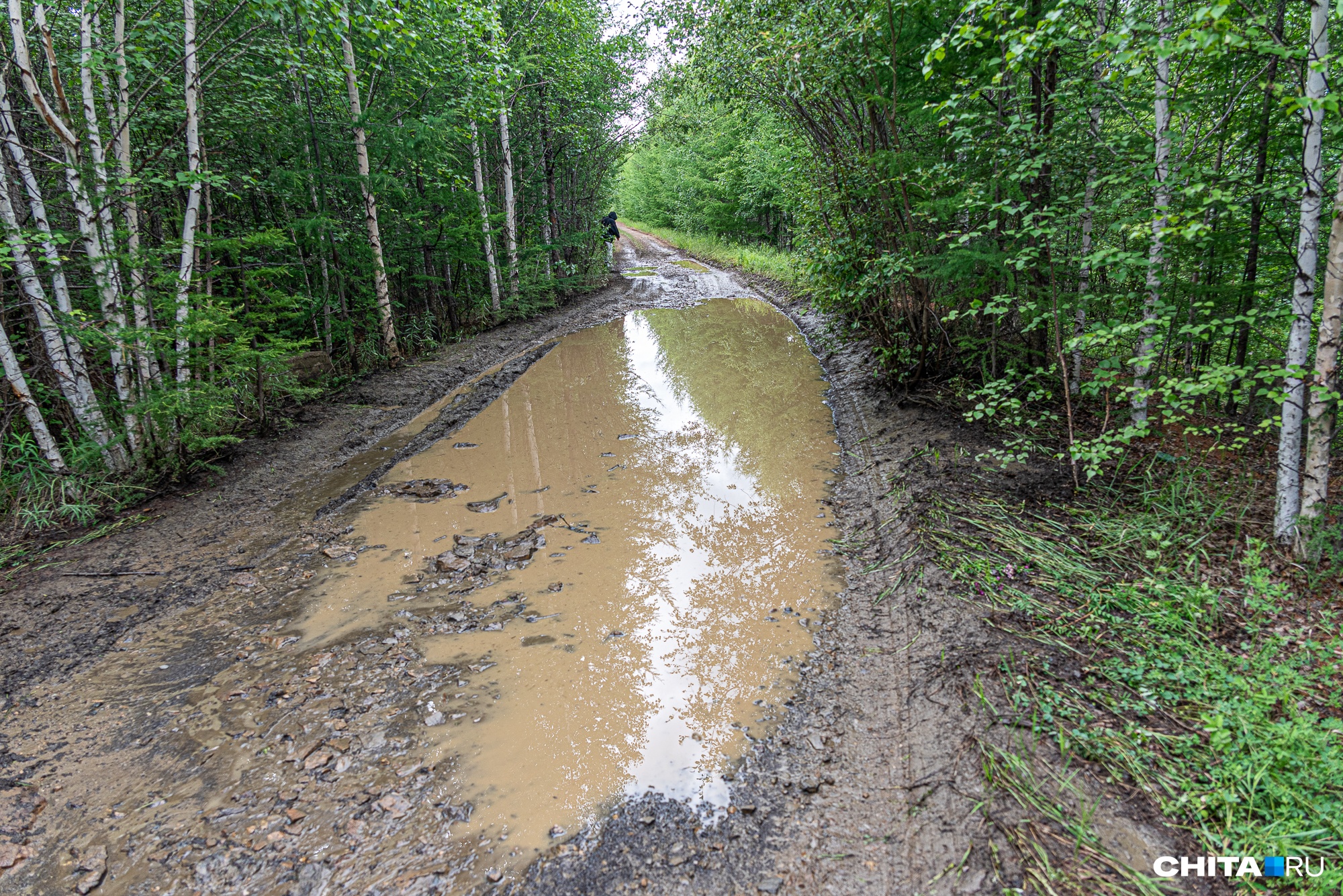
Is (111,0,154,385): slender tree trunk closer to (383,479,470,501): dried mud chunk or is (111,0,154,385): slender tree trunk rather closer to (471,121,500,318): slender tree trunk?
(383,479,470,501): dried mud chunk

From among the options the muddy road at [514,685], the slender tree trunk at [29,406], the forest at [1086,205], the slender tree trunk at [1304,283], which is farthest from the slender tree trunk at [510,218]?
the slender tree trunk at [1304,283]

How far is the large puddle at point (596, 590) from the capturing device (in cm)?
315

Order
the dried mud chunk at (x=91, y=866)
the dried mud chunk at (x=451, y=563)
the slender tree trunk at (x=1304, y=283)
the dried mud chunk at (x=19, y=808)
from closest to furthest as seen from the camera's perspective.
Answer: the dried mud chunk at (x=91, y=866) < the dried mud chunk at (x=19, y=808) < the slender tree trunk at (x=1304, y=283) < the dried mud chunk at (x=451, y=563)

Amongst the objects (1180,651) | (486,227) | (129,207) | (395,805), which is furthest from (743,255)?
(395,805)

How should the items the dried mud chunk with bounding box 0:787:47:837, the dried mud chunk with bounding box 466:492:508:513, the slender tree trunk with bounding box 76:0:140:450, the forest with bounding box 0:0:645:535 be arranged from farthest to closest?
1. the dried mud chunk with bounding box 466:492:508:513
2. the forest with bounding box 0:0:645:535
3. the slender tree trunk with bounding box 76:0:140:450
4. the dried mud chunk with bounding box 0:787:47:837

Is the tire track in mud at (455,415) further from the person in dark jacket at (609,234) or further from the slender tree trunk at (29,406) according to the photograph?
the person in dark jacket at (609,234)

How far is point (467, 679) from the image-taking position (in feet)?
12.0

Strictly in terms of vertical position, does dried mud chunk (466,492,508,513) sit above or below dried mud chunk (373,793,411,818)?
above

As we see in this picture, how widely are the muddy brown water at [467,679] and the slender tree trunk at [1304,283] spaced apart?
282cm

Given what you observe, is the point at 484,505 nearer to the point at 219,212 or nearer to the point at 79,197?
the point at 79,197

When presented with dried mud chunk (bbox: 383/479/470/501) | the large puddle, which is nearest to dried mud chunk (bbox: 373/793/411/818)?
the large puddle

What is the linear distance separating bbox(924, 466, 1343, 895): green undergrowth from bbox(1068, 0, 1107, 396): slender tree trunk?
1.36 meters

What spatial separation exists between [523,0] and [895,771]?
15.0 m

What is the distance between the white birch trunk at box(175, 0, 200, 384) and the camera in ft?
18.8
